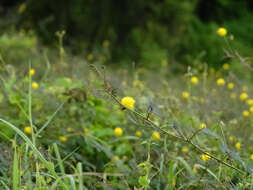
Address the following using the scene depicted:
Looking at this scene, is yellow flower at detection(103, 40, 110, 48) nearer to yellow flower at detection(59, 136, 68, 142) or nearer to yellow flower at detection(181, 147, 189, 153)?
yellow flower at detection(59, 136, 68, 142)

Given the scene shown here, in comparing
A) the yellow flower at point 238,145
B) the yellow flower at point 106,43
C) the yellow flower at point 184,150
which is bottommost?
the yellow flower at point 106,43

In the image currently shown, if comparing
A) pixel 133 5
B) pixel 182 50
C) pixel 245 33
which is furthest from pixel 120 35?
pixel 245 33

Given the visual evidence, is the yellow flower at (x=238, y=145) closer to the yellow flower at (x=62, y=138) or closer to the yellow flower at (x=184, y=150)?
the yellow flower at (x=184, y=150)

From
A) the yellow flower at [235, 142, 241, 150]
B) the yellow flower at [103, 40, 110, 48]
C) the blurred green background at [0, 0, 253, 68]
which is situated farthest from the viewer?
the blurred green background at [0, 0, 253, 68]

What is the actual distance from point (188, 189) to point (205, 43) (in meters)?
6.15

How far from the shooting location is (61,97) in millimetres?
2535

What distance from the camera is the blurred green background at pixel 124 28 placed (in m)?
7.33

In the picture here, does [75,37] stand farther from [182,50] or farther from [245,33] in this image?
[245,33]

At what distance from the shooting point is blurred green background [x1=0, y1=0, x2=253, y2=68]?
7.33 meters

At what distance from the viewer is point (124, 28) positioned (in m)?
7.63

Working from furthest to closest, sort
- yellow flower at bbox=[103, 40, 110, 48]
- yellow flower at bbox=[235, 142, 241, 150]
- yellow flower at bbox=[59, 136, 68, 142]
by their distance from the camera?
yellow flower at bbox=[103, 40, 110, 48], yellow flower at bbox=[59, 136, 68, 142], yellow flower at bbox=[235, 142, 241, 150]

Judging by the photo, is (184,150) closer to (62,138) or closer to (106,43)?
(62,138)

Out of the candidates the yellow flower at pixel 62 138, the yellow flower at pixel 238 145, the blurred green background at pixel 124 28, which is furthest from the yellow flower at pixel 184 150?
the blurred green background at pixel 124 28

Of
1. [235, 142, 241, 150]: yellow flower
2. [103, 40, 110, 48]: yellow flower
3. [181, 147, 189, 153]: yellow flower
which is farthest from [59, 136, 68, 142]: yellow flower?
[103, 40, 110, 48]: yellow flower
